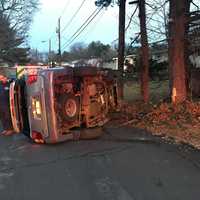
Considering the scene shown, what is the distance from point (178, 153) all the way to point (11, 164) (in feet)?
10.7

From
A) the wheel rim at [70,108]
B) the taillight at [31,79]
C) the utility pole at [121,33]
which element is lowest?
the wheel rim at [70,108]

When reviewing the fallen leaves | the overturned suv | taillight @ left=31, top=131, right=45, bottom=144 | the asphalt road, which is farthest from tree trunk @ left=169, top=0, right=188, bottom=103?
taillight @ left=31, top=131, right=45, bottom=144

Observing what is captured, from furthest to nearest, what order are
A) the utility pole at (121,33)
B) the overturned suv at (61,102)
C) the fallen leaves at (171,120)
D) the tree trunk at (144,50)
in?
the utility pole at (121,33), the tree trunk at (144,50), the fallen leaves at (171,120), the overturned suv at (61,102)

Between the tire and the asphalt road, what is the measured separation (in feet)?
2.14

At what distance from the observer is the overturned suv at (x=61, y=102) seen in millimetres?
12852

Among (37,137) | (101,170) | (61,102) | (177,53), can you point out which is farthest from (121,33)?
(101,170)

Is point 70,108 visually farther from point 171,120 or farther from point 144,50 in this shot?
point 144,50

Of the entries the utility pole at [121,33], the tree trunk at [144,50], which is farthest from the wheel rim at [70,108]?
the utility pole at [121,33]

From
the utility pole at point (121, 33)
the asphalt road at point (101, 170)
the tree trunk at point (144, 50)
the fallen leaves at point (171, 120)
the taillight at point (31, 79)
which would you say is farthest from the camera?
the utility pole at point (121, 33)

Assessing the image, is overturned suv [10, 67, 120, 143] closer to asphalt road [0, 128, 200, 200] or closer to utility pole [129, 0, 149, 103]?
asphalt road [0, 128, 200, 200]

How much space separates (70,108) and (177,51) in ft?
20.1

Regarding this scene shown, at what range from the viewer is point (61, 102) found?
13289mm

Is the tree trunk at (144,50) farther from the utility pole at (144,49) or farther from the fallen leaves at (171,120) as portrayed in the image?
the fallen leaves at (171,120)

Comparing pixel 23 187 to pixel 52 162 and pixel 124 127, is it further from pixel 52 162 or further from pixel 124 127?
pixel 124 127
